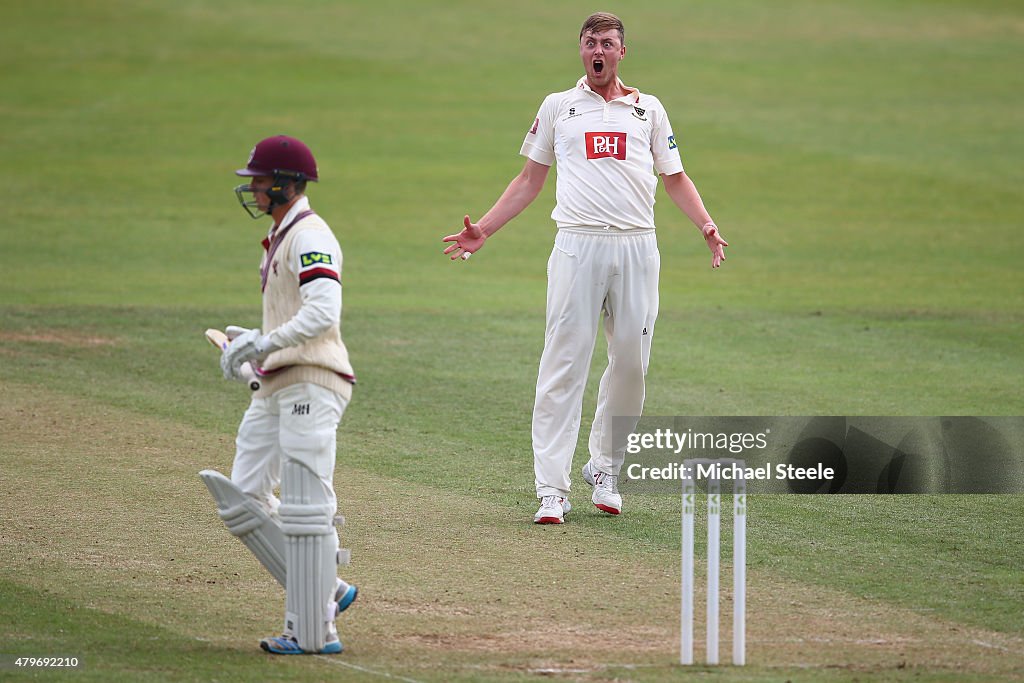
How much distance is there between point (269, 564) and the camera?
6.22 m

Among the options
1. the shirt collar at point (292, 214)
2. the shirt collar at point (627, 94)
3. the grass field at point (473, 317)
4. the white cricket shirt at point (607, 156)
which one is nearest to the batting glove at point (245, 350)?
the shirt collar at point (292, 214)

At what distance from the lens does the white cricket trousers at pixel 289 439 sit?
608 centimetres

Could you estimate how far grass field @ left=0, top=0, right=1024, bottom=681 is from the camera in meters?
6.62

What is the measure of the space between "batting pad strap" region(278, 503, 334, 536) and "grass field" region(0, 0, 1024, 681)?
511mm

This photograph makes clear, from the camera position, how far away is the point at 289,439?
20.0ft

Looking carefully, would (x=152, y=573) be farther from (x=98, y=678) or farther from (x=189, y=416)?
(x=189, y=416)

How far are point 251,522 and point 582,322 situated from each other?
9.10ft

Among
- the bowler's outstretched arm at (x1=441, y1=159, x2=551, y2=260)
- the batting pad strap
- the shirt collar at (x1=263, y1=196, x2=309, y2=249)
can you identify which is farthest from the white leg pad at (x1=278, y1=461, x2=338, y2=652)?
the bowler's outstretched arm at (x1=441, y1=159, x2=551, y2=260)

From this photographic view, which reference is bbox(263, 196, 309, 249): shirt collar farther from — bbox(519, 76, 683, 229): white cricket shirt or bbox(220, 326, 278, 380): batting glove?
bbox(519, 76, 683, 229): white cricket shirt

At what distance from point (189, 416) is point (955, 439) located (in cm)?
554

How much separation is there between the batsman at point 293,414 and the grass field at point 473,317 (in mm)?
315

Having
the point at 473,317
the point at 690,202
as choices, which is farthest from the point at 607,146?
the point at 473,317

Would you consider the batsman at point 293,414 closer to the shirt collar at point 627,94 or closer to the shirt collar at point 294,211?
Result: the shirt collar at point 294,211

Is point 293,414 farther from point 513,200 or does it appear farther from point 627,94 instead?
point 627,94
